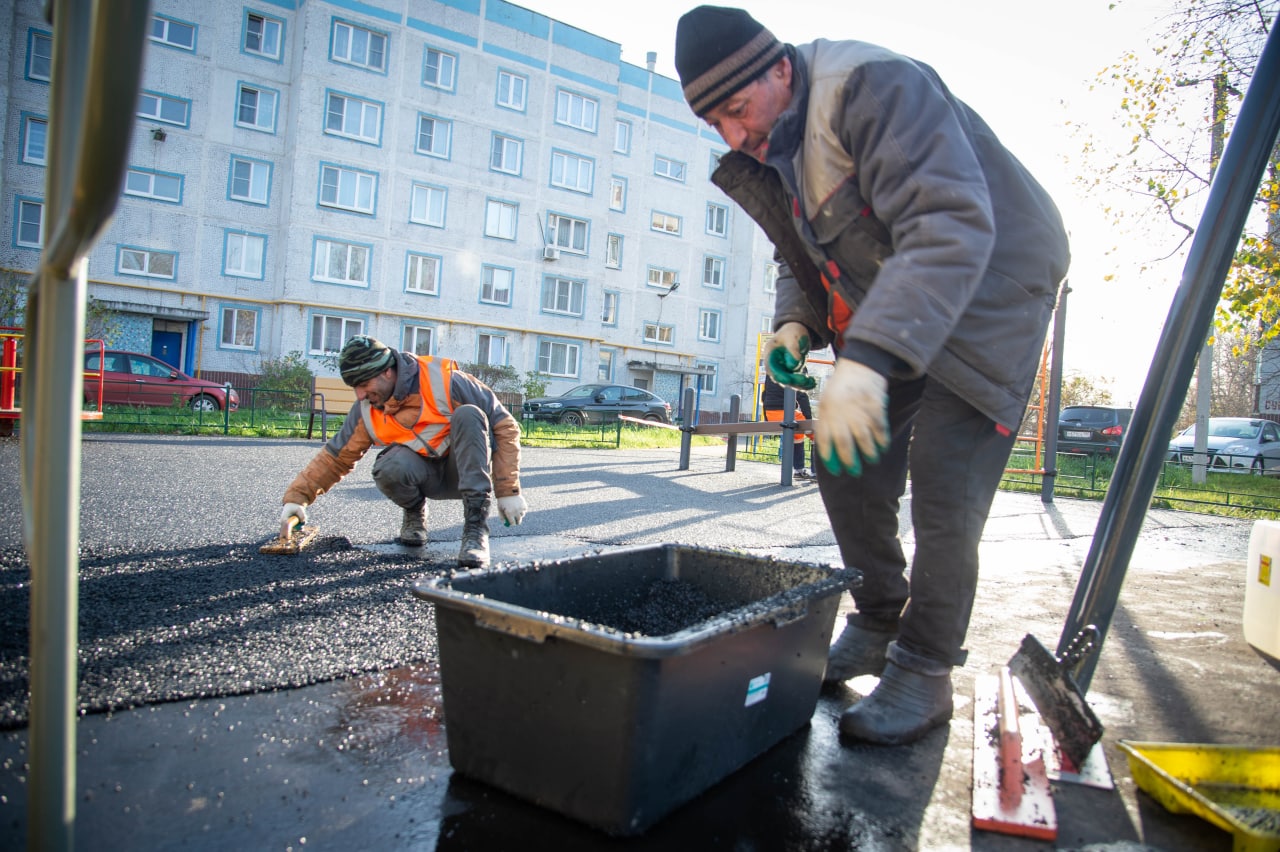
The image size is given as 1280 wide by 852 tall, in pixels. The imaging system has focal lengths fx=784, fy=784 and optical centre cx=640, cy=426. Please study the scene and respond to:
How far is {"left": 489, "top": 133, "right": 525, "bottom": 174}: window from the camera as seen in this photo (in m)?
28.6

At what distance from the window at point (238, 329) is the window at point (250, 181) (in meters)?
3.60

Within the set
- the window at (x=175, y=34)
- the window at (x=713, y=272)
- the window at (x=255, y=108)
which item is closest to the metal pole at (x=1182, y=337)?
the window at (x=255, y=108)

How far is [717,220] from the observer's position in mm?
36469

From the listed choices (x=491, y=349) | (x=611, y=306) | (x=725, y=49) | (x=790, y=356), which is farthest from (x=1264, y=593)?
(x=611, y=306)

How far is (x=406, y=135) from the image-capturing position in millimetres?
26797

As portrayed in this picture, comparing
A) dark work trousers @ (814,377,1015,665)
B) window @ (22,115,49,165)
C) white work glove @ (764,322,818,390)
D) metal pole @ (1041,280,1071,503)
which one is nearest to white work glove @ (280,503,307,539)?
white work glove @ (764,322,818,390)

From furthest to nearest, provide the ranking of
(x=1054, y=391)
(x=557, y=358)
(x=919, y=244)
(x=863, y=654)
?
(x=557, y=358) → (x=1054, y=391) → (x=863, y=654) → (x=919, y=244)

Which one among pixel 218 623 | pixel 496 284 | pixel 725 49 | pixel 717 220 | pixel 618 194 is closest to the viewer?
pixel 725 49

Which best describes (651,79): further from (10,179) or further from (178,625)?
(178,625)

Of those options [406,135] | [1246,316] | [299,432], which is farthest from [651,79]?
[1246,316]

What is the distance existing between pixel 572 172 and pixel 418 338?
29.7 feet

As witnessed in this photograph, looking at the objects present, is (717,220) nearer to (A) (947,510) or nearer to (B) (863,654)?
(B) (863,654)

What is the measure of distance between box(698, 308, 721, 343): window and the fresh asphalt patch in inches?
1286

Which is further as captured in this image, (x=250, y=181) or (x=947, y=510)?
(x=250, y=181)
